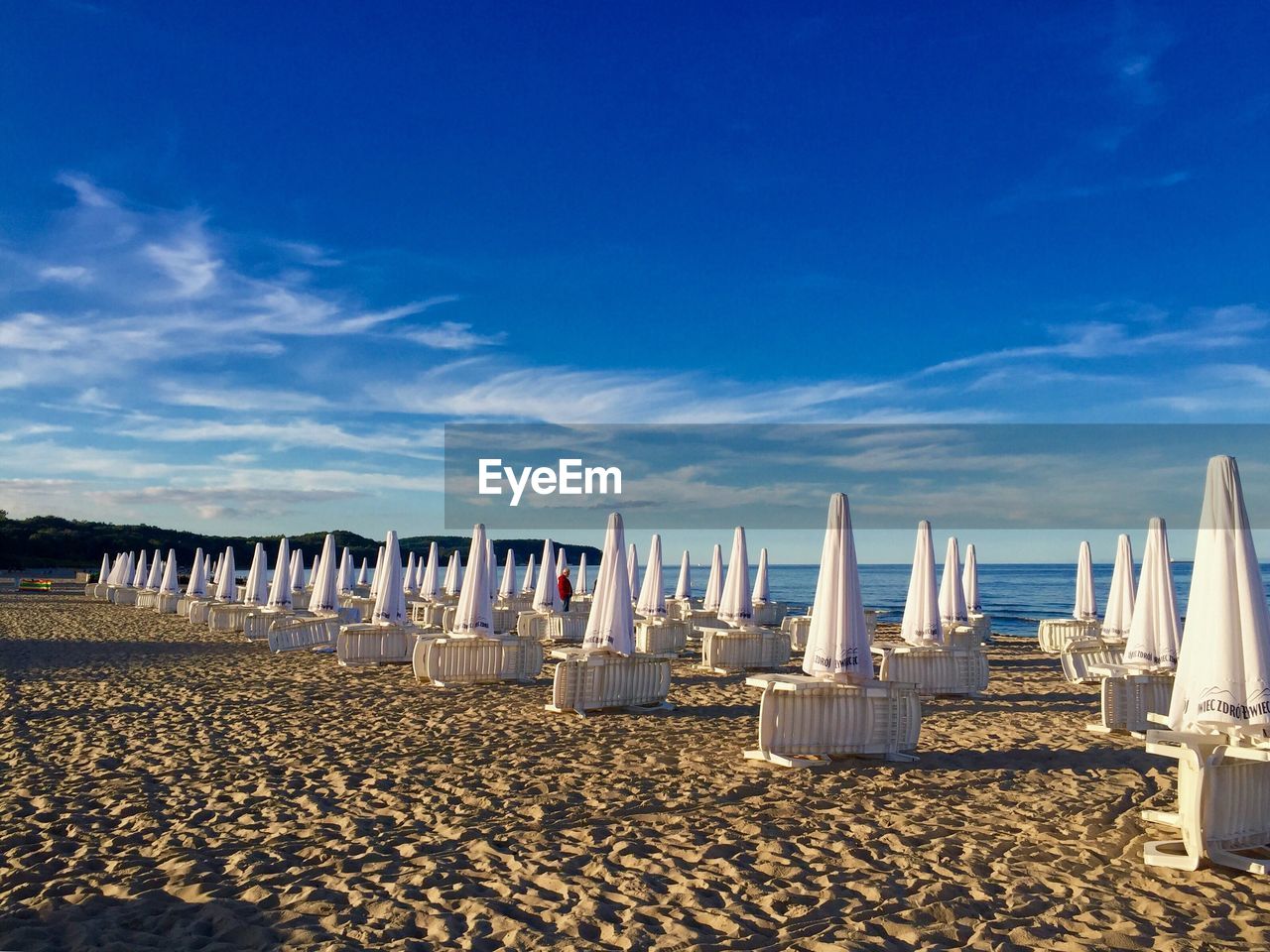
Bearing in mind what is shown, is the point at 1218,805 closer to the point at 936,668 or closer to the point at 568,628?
the point at 936,668

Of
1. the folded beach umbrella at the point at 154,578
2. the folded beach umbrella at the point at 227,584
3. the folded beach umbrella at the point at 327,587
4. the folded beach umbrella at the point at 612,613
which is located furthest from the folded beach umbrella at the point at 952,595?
the folded beach umbrella at the point at 154,578

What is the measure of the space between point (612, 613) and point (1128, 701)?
5.07 m

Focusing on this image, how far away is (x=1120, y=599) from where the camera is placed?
1373 centimetres

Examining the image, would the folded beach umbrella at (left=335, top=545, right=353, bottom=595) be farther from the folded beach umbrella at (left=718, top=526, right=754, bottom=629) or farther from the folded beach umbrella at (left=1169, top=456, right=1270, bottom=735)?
the folded beach umbrella at (left=1169, top=456, right=1270, bottom=735)

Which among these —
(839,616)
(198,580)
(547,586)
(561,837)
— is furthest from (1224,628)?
(198,580)

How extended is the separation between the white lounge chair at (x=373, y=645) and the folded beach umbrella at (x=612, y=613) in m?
3.97

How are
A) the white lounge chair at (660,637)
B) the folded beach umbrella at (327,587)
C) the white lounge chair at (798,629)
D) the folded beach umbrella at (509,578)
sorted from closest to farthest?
the white lounge chair at (660,637) < the folded beach umbrella at (327,587) < the white lounge chair at (798,629) < the folded beach umbrella at (509,578)

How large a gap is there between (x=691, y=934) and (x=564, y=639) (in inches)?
525

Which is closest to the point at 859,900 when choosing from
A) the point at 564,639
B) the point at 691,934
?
the point at 691,934

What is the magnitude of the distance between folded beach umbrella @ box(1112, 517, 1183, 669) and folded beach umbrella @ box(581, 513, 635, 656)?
515 centimetres

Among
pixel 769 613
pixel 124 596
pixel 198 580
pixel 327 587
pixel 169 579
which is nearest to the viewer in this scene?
pixel 327 587

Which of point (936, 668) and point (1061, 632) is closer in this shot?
point (936, 668)

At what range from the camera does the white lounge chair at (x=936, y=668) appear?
10.6 meters

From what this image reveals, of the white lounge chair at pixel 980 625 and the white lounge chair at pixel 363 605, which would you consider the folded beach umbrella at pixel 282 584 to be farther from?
the white lounge chair at pixel 980 625
